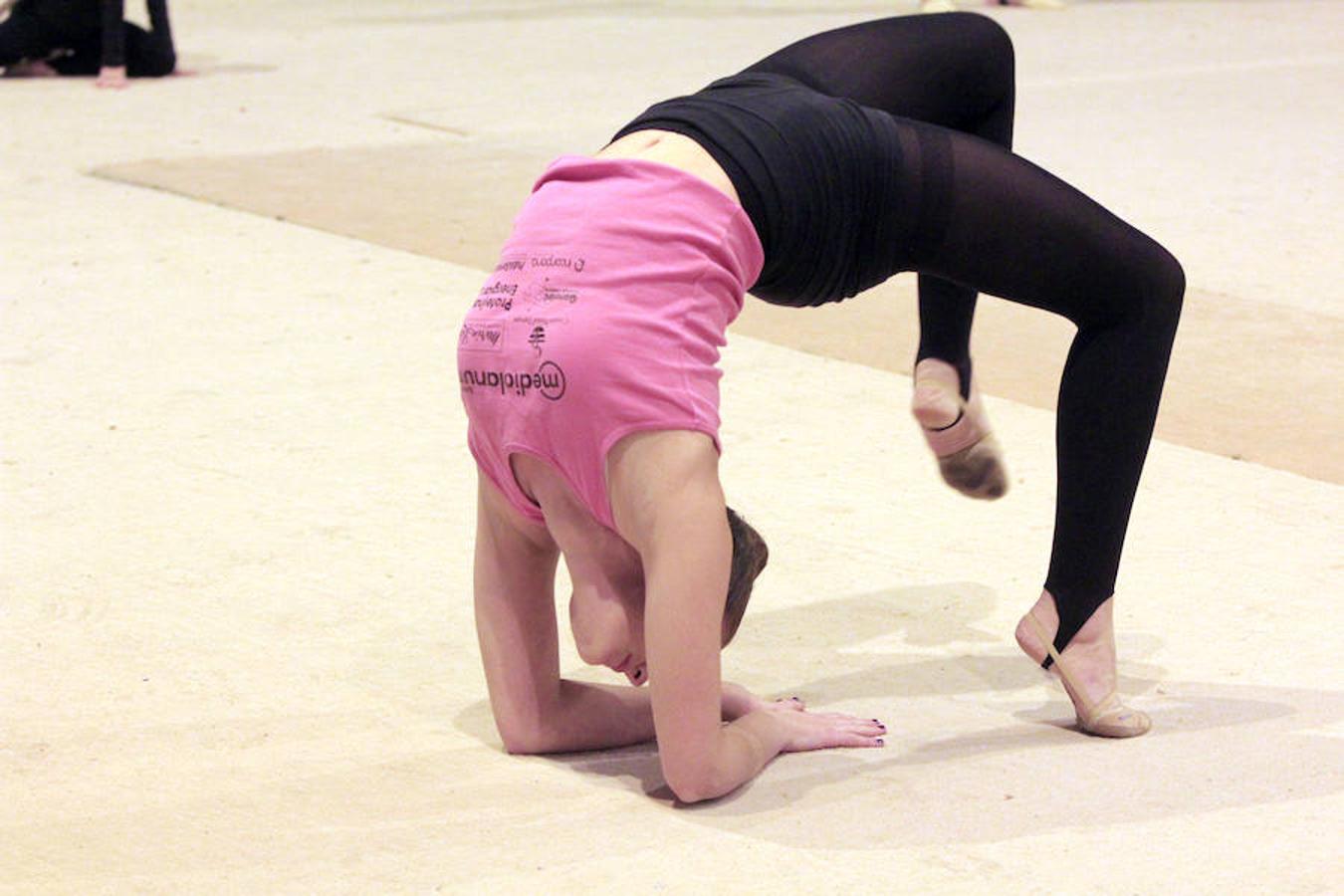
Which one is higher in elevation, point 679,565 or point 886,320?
point 679,565

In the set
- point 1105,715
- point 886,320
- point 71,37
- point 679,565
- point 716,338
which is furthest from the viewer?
point 71,37

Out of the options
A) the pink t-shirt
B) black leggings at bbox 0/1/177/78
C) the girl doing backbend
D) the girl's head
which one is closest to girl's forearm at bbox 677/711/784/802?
the girl doing backbend

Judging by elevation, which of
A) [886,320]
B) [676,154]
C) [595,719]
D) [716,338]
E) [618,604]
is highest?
[676,154]

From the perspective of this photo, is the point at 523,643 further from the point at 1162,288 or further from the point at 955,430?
the point at 1162,288

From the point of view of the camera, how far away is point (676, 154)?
6.54 feet

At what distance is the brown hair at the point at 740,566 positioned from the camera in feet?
6.60

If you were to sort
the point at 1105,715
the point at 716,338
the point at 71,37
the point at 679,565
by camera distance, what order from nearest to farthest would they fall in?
the point at 679,565
the point at 716,338
the point at 1105,715
the point at 71,37

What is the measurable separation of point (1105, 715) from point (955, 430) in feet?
1.34

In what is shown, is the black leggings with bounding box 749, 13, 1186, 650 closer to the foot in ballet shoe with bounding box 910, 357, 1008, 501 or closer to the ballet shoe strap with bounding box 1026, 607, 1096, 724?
the ballet shoe strap with bounding box 1026, 607, 1096, 724

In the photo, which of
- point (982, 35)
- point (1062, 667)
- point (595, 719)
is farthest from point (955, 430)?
point (595, 719)

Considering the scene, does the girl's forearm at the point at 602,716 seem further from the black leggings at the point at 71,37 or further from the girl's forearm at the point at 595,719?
the black leggings at the point at 71,37

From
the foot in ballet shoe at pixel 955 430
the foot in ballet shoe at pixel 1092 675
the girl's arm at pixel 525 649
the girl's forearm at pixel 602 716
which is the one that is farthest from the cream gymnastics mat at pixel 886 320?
the girl's arm at pixel 525 649

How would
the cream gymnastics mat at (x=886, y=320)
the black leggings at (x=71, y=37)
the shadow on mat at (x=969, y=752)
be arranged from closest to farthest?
the shadow on mat at (x=969, y=752) → the cream gymnastics mat at (x=886, y=320) → the black leggings at (x=71, y=37)

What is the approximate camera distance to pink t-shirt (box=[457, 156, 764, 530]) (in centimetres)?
190
